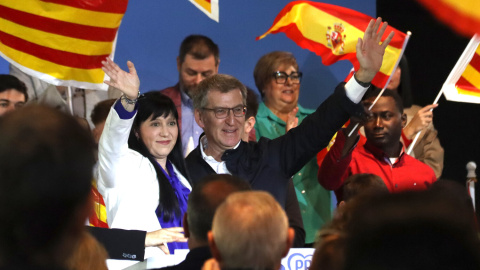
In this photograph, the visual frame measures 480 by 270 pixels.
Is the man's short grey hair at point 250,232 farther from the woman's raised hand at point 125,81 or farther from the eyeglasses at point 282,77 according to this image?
the eyeglasses at point 282,77

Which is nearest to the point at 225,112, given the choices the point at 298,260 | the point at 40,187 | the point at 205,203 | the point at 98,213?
the point at 98,213

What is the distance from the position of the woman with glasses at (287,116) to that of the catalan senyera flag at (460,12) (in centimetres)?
204

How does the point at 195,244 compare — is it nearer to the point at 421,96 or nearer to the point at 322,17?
the point at 322,17

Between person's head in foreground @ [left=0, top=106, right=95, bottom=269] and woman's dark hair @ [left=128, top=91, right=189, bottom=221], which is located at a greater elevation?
person's head in foreground @ [left=0, top=106, right=95, bottom=269]

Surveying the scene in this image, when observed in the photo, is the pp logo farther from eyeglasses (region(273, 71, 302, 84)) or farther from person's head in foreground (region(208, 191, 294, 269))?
eyeglasses (region(273, 71, 302, 84))

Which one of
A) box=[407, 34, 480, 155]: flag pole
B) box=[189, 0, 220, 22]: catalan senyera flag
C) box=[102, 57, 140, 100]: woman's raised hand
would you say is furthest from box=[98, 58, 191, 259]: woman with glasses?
box=[407, 34, 480, 155]: flag pole

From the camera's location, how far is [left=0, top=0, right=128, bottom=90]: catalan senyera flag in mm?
4586

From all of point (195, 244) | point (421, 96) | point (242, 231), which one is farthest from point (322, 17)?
point (242, 231)

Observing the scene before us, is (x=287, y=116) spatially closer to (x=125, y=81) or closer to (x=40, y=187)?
(x=125, y=81)

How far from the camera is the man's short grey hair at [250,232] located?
1865mm

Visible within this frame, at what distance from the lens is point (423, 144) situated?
19.1 feet

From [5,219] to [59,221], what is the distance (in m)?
0.10

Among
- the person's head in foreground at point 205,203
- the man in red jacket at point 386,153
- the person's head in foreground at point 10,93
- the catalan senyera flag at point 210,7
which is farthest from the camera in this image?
the catalan senyera flag at point 210,7

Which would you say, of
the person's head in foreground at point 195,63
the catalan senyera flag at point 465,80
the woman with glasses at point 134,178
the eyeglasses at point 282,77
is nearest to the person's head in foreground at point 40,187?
the woman with glasses at point 134,178
